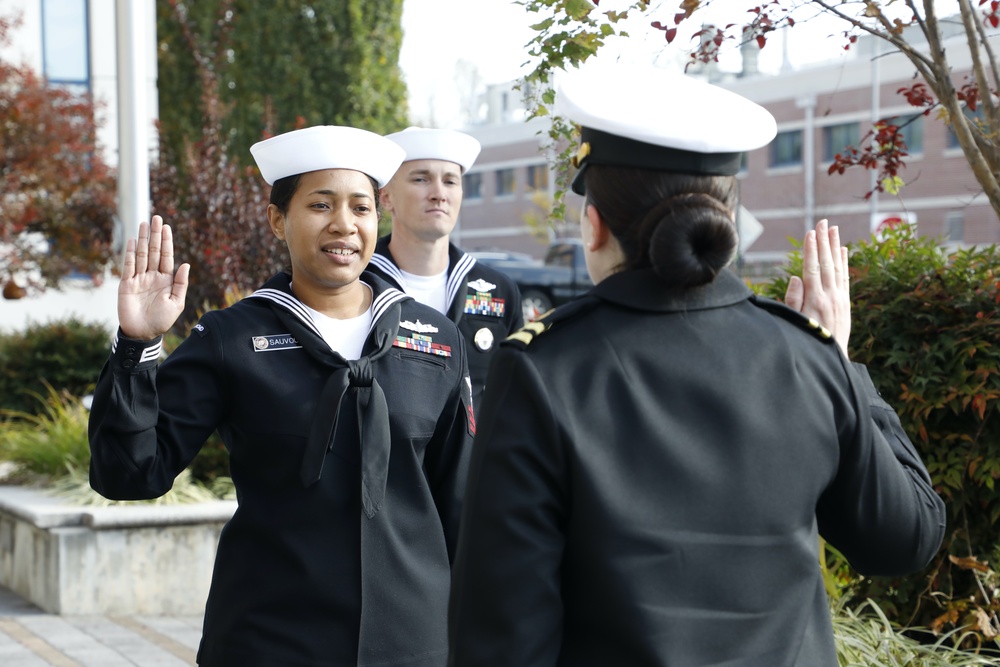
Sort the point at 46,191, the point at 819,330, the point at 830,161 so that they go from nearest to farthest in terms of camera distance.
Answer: the point at 819,330
the point at 46,191
the point at 830,161

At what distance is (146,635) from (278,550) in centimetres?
360

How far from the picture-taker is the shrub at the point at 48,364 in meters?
11.5

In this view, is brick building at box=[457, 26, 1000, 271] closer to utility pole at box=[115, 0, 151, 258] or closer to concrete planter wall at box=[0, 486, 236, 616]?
utility pole at box=[115, 0, 151, 258]

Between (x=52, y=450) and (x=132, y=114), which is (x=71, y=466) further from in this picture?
(x=132, y=114)

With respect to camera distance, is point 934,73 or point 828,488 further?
point 934,73

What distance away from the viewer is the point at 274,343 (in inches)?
116

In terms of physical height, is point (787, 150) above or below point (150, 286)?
above

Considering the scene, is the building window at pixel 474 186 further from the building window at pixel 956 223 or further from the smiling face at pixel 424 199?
the smiling face at pixel 424 199

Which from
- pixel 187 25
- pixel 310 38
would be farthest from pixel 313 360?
pixel 187 25

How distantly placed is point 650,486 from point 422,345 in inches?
57.4

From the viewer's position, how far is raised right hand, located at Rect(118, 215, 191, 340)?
9.12 ft

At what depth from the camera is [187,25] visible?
18.9 meters

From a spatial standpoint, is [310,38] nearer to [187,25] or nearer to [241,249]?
[187,25]

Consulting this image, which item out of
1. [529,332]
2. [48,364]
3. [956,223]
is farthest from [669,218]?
[956,223]
